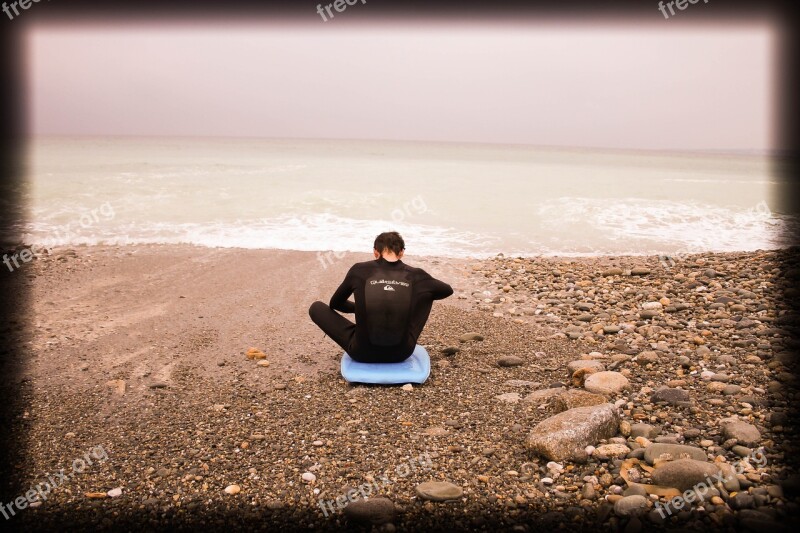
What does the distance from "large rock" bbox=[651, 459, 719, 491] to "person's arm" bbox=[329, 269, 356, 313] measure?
8.66 feet

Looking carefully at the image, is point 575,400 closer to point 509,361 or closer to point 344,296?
point 509,361

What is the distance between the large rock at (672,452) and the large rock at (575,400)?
2.23 ft

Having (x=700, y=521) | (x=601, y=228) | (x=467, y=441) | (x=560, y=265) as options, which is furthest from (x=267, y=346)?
(x=601, y=228)

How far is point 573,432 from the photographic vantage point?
11.2 ft

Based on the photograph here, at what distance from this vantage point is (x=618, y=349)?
17.3ft

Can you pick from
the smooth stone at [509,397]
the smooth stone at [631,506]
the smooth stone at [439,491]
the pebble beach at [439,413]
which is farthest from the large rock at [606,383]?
the smooth stone at [439,491]

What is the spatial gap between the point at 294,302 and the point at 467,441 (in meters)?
3.95

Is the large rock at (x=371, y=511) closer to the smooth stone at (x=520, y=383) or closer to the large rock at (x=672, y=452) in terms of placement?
the large rock at (x=672, y=452)

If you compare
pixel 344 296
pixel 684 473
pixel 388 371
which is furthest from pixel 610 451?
pixel 344 296

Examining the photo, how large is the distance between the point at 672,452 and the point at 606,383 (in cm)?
114

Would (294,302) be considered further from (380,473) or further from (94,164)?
(94,164)

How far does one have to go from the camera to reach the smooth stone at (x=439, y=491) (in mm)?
3025

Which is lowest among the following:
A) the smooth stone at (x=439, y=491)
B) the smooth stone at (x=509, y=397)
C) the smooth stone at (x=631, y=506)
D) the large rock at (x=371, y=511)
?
the smooth stone at (x=509, y=397)

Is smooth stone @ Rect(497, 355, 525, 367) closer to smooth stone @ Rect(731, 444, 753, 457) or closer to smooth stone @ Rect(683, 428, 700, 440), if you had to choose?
smooth stone @ Rect(683, 428, 700, 440)
